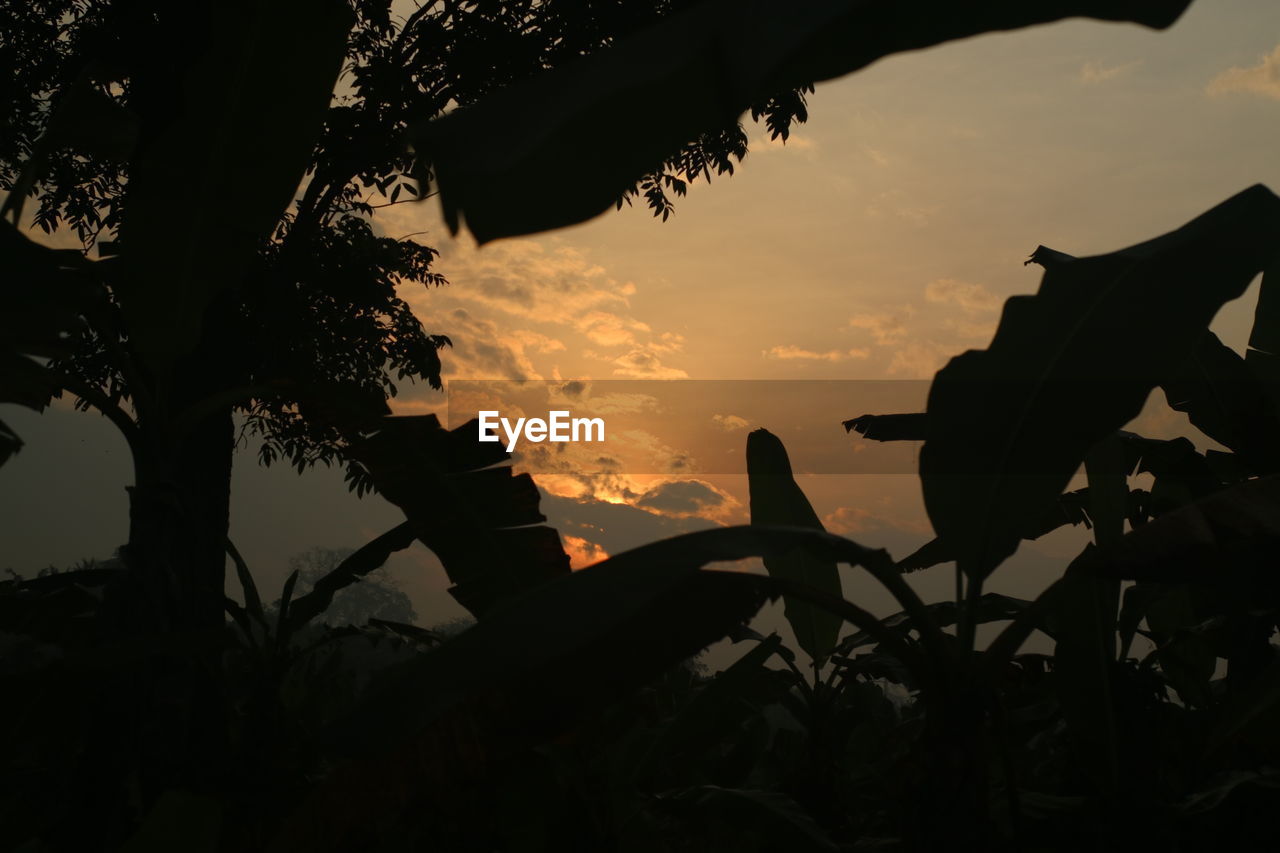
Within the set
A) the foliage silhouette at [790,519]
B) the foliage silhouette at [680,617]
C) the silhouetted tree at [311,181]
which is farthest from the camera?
the silhouetted tree at [311,181]

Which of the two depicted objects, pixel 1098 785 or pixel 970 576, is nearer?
pixel 970 576

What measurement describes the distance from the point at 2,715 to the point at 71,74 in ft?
21.2

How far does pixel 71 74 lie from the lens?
21.9 feet

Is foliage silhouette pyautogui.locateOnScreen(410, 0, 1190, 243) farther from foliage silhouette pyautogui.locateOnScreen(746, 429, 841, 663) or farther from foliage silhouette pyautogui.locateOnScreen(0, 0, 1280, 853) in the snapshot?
foliage silhouette pyautogui.locateOnScreen(746, 429, 841, 663)

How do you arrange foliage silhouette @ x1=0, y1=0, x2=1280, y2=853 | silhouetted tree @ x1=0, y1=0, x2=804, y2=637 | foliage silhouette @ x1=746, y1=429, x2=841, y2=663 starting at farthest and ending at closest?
silhouetted tree @ x1=0, y1=0, x2=804, y2=637 < foliage silhouette @ x1=746, y1=429, x2=841, y2=663 < foliage silhouette @ x1=0, y1=0, x2=1280, y2=853

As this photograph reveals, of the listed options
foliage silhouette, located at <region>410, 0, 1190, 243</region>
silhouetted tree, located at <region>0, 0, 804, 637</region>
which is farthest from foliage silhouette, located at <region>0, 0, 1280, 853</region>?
silhouetted tree, located at <region>0, 0, 804, 637</region>

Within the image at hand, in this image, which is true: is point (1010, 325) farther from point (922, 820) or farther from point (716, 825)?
point (716, 825)

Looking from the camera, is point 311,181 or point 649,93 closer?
point 649,93

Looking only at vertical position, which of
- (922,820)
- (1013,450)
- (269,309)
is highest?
(269,309)

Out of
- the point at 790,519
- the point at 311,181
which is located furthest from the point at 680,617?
the point at 311,181

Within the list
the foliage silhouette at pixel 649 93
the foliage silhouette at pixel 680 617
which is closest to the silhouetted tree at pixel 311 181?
the foliage silhouette at pixel 680 617

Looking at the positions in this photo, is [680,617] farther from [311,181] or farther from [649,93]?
[311,181]

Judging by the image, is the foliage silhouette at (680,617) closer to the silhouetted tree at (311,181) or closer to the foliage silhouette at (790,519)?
the foliage silhouette at (790,519)

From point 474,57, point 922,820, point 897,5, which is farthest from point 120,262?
point 474,57
